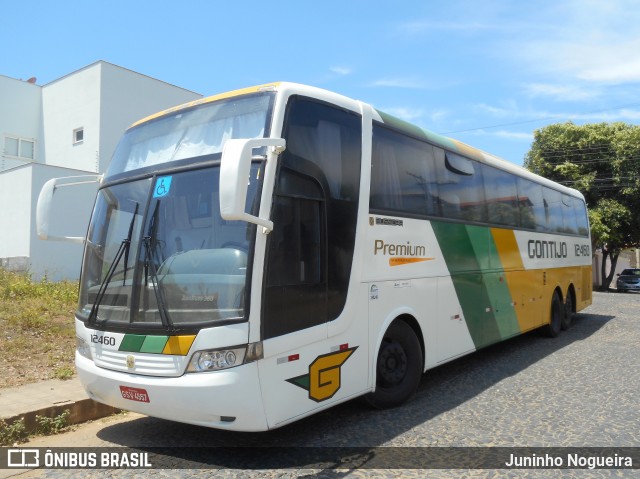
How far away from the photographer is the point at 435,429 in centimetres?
530

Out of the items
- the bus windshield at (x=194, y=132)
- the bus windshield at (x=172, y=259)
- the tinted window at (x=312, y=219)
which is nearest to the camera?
→ the bus windshield at (x=172, y=259)

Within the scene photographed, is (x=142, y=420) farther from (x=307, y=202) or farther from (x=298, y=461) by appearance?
(x=307, y=202)

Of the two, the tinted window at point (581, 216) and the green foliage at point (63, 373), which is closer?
the green foliage at point (63, 373)

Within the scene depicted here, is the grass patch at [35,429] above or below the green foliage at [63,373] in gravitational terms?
below

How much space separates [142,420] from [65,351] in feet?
9.21

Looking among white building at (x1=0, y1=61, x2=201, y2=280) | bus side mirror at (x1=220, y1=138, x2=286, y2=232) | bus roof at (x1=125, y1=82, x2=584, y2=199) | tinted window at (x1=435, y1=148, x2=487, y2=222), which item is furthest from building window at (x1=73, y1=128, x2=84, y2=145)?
bus side mirror at (x1=220, y1=138, x2=286, y2=232)

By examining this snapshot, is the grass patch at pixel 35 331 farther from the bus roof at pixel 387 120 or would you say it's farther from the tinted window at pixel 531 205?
the tinted window at pixel 531 205

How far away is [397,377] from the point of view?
6.09 metres

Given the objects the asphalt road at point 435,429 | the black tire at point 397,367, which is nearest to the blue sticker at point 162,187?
the asphalt road at point 435,429

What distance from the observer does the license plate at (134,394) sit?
14.3 feet

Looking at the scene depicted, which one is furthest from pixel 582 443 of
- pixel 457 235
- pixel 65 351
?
pixel 65 351

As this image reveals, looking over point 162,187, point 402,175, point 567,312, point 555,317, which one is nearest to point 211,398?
point 162,187

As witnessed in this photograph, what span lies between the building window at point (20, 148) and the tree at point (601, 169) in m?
25.4

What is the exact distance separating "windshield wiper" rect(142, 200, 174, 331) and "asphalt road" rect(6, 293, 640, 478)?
124cm
